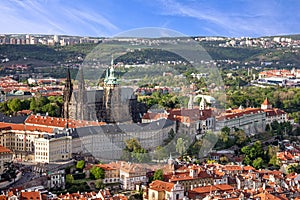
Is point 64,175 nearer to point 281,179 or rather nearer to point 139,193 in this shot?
point 139,193

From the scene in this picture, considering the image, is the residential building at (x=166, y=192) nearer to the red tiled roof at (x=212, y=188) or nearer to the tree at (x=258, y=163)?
the red tiled roof at (x=212, y=188)

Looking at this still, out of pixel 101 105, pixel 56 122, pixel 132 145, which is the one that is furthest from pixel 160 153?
pixel 101 105

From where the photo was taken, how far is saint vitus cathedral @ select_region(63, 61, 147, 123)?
2358 centimetres

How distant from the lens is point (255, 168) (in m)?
19.0

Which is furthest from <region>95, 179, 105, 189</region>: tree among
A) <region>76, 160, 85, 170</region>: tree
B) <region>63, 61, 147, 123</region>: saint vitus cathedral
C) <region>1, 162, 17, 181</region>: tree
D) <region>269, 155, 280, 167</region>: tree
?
<region>63, 61, 147, 123</region>: saint vitus cathedral

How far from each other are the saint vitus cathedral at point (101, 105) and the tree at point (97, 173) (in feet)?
21.3

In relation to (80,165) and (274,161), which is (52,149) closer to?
(80,165)

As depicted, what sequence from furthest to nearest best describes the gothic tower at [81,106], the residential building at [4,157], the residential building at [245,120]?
1. the residential building at [245,120]
2. the gothic tower at [81,106]
3. the residential building at [4,157]

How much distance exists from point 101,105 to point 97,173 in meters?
7.44

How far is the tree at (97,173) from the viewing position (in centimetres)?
1669

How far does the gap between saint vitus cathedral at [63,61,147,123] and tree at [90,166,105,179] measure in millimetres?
6504

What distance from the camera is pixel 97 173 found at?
659 inches

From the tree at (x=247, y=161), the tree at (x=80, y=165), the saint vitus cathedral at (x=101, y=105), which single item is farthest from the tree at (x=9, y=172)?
the tree at (x=247, y=161)

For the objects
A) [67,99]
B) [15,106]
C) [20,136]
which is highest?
[67,99]
